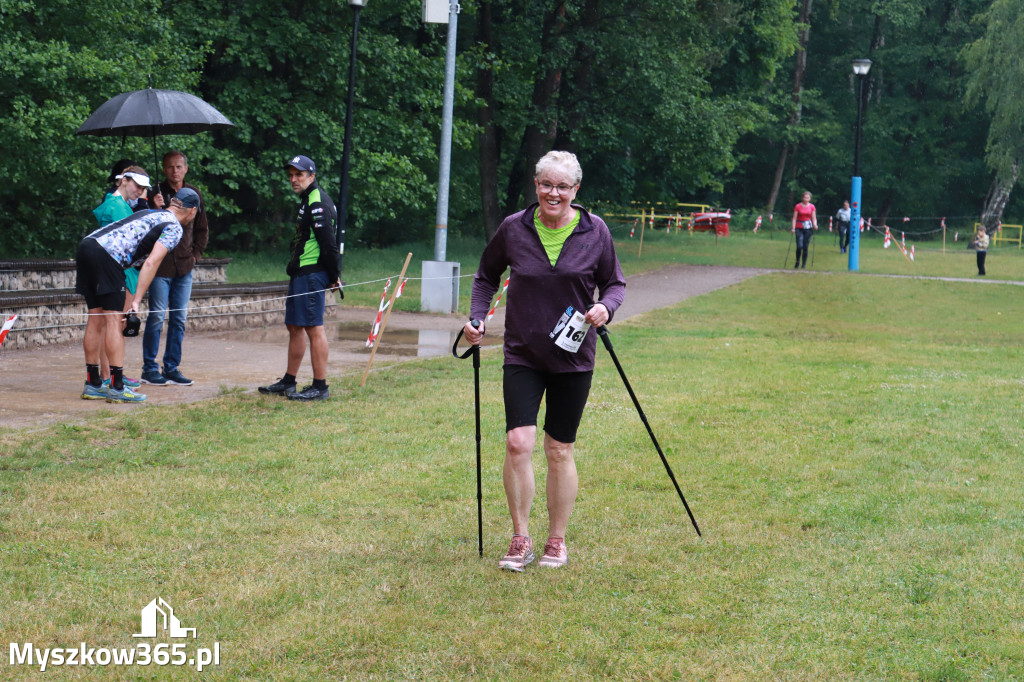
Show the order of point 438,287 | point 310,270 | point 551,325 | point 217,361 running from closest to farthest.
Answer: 1. point 551,325
2. point 310,270
3. point 217,361
4. point 438,287

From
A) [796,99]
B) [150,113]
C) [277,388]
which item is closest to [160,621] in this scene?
[277,388]

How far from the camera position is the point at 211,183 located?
24.3 metres

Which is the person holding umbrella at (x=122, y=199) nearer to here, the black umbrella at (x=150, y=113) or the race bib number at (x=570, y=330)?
the black umbrella at (x=150, y=113)

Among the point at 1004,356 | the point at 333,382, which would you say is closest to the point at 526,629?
the point at 333,382

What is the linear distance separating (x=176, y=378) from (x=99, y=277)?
153 cm

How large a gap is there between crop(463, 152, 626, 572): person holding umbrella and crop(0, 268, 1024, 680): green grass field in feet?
1.07

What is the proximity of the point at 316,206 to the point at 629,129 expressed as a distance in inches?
931

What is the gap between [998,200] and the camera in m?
55.0

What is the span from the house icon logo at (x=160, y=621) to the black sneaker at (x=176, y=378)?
5.76 m

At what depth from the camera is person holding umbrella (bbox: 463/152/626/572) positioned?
5.27 metres

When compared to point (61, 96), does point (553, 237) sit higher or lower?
lower

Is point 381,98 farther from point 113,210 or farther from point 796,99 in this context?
point 796,99

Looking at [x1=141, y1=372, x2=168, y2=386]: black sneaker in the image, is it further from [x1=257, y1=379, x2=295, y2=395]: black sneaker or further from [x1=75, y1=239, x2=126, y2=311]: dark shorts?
[x1=75, y1=239, x2=126, y2=311]: dark shorts

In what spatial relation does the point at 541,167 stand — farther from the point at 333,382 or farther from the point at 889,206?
the point at 889,206
